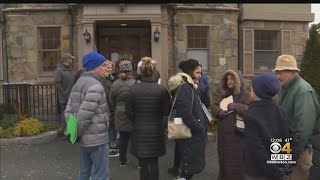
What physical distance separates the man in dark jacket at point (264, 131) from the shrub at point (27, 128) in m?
6.69

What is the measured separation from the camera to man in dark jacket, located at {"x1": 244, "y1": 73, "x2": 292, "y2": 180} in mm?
3336

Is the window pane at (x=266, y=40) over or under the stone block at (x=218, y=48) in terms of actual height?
over

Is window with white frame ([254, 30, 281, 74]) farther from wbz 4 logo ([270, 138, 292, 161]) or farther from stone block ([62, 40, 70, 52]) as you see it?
wbz 4 logo ([270, 138, 292, 161])

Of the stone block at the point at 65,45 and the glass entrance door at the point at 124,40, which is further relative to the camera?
the glass entrance door at the point at 124,40

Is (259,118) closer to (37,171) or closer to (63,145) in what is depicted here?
(37,171)

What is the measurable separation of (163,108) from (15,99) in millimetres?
7125

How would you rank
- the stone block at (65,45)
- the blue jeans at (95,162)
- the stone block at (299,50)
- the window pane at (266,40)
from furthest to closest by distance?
the stone block at (299,50)
the window pane at (266,40)
the stone block at (65,45)
the blue jeans at (95,162)

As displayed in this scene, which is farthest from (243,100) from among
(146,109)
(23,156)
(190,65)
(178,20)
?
(178,20)

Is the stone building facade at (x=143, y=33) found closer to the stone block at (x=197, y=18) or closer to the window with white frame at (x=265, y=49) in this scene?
the stone block at (x=197, y=18)

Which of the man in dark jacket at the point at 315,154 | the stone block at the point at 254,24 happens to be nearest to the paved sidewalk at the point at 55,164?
the man in dark jacket at the point at 315,154

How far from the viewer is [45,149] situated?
27.3ft

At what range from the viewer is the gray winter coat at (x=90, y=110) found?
4352 mm

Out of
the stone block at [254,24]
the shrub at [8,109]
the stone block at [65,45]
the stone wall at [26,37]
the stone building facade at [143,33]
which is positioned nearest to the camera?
the shrub at [8,109]

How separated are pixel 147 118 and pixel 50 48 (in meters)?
8.07
